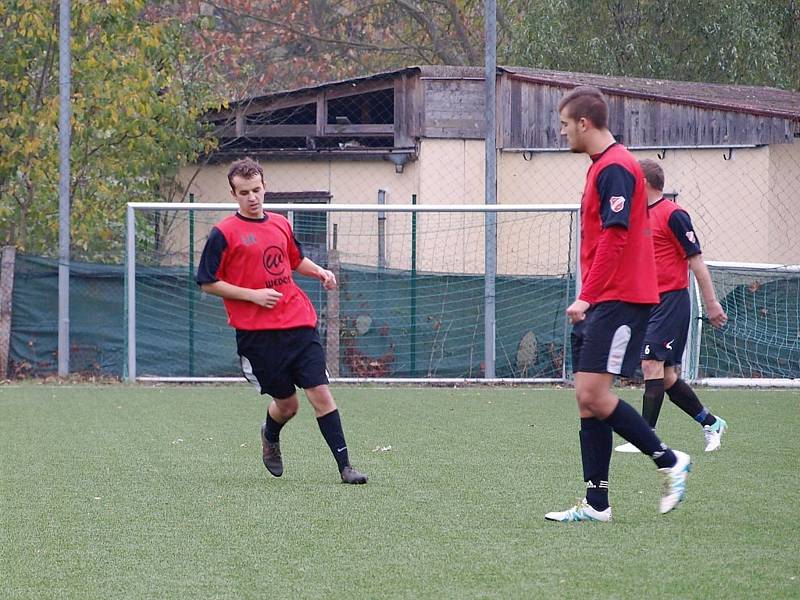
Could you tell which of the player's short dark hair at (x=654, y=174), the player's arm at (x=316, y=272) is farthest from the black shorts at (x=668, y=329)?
the player's arm at (x=316, y=272)

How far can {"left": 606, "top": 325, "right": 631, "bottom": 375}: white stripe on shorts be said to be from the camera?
5.32 meters

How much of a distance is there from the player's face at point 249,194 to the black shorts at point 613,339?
2022 millimetres

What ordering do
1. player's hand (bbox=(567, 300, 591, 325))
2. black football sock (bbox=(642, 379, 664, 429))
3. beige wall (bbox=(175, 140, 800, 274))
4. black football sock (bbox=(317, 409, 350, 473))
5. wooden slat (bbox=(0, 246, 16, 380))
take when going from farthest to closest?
beige wall (bbox=(175, 140, 800, 274)) < wooden slat (bbox=(0, 246, 16, 380)) < black football sock (bbox=(642, 379, 664, 429)) < black football sock (bbox=(317, 409, 350, 473)) < player's hand (bbox=(567, 300, 591, 325))

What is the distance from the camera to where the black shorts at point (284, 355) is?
6652 mm

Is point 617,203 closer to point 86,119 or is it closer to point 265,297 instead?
point 265,297

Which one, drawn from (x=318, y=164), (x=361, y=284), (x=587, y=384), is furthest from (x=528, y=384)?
(x=587, y=384)

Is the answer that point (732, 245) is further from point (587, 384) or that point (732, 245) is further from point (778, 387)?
point (587, 384)

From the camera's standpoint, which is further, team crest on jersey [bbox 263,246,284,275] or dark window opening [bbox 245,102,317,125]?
dark window opening [bbox 245,102,317,125]

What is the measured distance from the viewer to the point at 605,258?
525 cm

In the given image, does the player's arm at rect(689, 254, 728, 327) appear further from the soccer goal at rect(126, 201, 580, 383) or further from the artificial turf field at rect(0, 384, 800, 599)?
the soccer goal at rect(126, 201, 580, 383)

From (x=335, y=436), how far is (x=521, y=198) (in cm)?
1056

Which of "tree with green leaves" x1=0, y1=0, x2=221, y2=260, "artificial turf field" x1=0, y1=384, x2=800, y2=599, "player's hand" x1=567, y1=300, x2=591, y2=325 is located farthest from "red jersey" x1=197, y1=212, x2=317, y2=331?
"tree with green leaves" x1=0, y1=0, x2=221, y2=260

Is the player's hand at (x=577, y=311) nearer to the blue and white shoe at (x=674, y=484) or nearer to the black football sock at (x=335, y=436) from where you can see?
the blue and white shoe at (x=674, y=484)

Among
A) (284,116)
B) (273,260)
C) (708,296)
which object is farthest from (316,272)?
(284,116)
